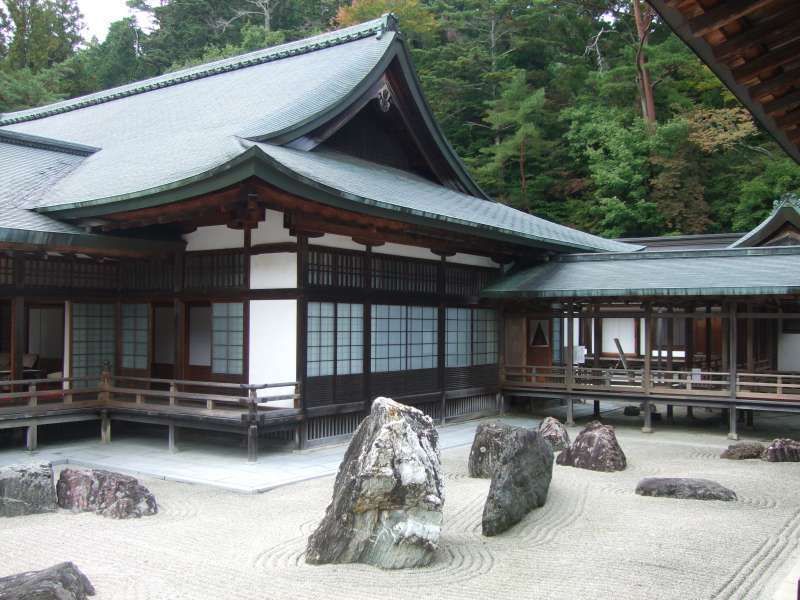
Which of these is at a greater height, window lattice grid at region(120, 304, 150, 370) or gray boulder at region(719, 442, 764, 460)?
window lattice grid at region(120, 304, 150, 370)

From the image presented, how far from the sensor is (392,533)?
649cm

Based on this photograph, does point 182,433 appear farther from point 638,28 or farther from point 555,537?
point 638,28

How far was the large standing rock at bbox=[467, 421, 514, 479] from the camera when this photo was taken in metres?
10.4

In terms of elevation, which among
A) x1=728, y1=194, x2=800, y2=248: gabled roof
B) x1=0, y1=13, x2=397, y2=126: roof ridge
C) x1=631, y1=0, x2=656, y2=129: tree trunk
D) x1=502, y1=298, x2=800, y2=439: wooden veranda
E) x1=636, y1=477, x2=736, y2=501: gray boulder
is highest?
x1=631, y1=0, x2=656, y2=129: tree trunk

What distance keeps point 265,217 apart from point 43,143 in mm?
6831

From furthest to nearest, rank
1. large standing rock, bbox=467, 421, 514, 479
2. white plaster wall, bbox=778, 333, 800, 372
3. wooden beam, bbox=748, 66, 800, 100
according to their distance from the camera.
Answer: white plaster wall, bbox=778, 333, 800, 372
large standing rock, bbox=467, 421, 514, 479
wooden beam, bbox=748, 66, 800, 100

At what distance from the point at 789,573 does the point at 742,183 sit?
26.4m

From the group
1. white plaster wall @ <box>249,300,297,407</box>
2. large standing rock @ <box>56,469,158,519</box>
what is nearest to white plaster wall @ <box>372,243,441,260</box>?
white plaster wall @ <box>249,300,297,407</box>

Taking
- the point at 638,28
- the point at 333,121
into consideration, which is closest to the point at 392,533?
the point at 333,121

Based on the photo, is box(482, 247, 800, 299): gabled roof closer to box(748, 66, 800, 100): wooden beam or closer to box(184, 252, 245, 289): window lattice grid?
box(184, 252, 245, 289): window lattice grid

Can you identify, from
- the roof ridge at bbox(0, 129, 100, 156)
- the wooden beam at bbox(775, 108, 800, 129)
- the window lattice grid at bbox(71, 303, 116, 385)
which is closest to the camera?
the wooden beam at bbox(775, 108, 800, 129)

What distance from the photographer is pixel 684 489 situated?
9109 mm

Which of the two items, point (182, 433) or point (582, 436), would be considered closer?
point (582, 436)

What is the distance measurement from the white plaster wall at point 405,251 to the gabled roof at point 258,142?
3.25 feet
